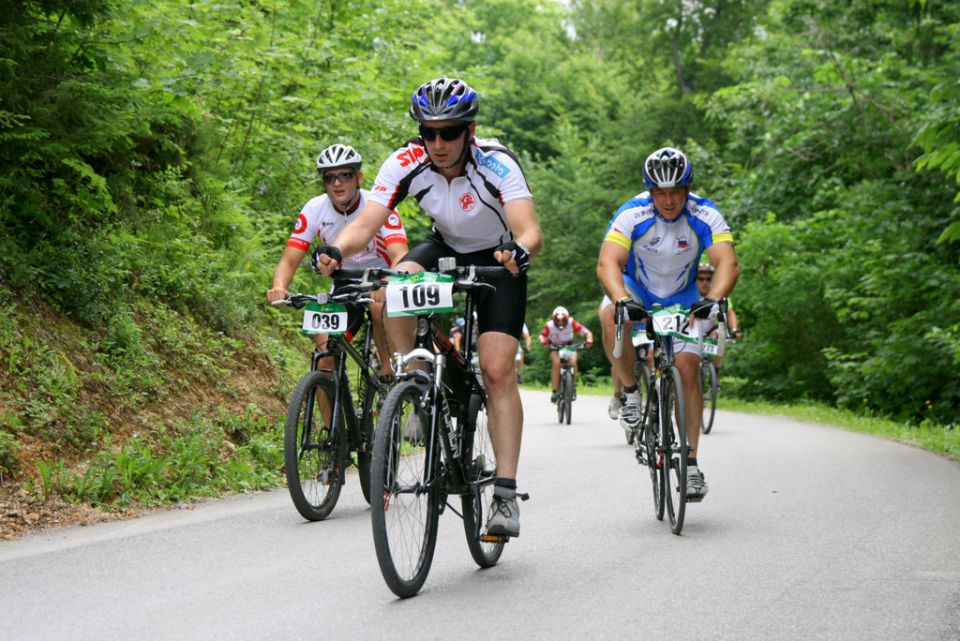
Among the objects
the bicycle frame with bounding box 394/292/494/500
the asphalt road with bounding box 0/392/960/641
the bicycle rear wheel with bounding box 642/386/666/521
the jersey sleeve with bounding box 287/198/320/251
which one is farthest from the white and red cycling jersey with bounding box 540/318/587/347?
the bicycle frame with bounding box 394/292/494/500

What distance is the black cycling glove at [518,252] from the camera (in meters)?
5.36

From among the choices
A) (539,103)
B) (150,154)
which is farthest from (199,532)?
(539,103)

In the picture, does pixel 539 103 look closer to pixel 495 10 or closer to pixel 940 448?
pixel 495 10

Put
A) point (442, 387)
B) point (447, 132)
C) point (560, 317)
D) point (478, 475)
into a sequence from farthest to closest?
point (560, 317), point (478, 475), point (447, 132), point (442, 387)

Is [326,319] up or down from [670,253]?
down

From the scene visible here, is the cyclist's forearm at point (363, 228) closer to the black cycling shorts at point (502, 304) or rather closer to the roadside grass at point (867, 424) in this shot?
the black cycling shorts at point (502, 304)

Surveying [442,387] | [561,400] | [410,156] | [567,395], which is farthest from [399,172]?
[561,400]

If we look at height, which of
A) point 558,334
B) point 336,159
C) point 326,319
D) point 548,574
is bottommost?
point 548,574

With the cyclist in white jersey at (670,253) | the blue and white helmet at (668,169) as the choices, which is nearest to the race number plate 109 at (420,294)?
the cyclist in white jersey at (670,253)

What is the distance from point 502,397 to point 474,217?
898 millimetres

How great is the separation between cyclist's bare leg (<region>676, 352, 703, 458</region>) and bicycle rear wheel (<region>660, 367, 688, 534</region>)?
0.40ft

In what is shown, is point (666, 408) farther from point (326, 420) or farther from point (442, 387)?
point (442, 387)

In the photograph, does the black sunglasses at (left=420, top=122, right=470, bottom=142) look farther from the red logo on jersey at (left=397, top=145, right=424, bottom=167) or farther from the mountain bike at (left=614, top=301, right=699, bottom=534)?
the mountain bike at (left=614, top=301, right=699, bottom=534)

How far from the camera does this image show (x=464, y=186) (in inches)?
238
